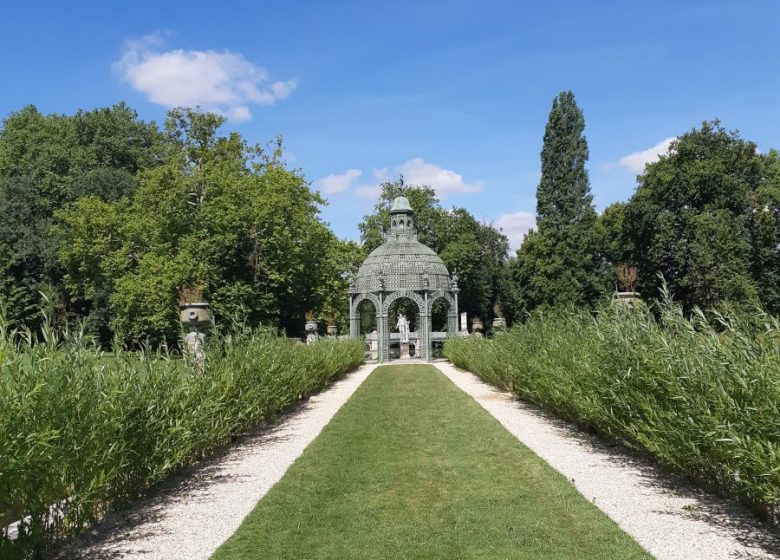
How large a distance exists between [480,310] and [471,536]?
137 ft

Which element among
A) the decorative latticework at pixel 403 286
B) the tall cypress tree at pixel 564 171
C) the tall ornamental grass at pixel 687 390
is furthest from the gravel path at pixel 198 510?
the tall cypress tree at pixel 564 171

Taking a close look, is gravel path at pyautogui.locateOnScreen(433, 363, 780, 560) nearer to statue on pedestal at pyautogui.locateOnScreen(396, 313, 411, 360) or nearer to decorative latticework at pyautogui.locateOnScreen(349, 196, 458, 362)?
decorative latticework at pyautogui.locateOnScreen(349, 196, 458, 362)

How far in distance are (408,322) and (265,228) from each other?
15479 millimetres

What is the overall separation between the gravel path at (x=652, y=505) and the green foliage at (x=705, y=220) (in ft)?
73.3

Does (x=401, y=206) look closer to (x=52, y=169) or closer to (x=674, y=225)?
(x=674, y=225)

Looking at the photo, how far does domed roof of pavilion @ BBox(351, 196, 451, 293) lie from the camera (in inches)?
1175

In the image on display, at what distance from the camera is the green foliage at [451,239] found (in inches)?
1662

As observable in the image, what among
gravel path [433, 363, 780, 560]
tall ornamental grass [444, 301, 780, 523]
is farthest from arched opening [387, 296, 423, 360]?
gravel path [433, 363, 780, 560]

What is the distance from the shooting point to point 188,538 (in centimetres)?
508

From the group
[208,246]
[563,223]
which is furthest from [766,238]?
[208,246]

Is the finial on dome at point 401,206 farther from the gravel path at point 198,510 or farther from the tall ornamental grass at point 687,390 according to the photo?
the gravel path at point 198,510

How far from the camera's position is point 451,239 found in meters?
43.0

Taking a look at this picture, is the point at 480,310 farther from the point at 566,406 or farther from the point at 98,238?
the point at 566,406

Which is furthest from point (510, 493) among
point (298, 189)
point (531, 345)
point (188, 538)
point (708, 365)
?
point (298, 189)
